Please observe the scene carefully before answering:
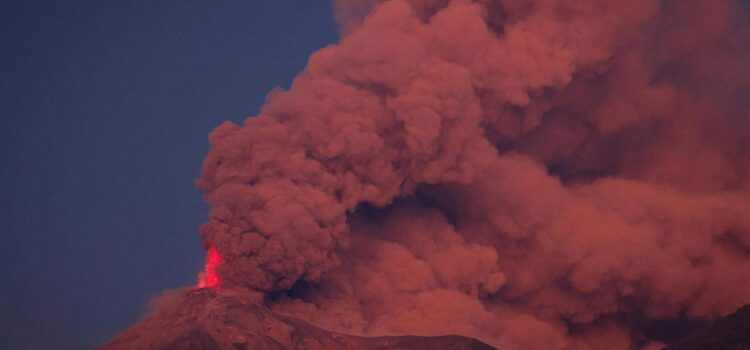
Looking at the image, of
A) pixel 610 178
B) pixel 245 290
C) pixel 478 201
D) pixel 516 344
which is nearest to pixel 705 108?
pixel 610 178

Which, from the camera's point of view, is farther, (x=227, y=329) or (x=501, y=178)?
(x=501, y=178)

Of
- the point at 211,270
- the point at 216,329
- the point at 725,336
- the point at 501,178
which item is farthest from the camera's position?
the point at 501,178

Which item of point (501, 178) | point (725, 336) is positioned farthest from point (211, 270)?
point (725, 336)

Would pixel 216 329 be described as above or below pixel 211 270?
below

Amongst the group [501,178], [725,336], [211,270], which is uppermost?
[501,178]

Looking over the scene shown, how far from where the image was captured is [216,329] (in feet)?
97.4

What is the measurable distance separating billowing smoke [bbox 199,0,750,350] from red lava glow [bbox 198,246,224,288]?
0.67 ft

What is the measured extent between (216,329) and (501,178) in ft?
48.9

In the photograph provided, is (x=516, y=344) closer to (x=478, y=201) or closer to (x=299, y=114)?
(x=478, y=201)

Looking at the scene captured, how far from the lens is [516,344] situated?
3672cm

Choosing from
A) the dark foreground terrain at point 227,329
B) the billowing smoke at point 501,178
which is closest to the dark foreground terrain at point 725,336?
the dark foreground terrain at point 227,329

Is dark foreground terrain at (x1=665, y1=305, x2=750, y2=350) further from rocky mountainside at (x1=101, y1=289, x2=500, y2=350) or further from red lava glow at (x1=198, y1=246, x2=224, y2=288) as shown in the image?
red lava glow at (x1=198, y1=246, x2=224, y2=288)

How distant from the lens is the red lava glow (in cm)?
3158

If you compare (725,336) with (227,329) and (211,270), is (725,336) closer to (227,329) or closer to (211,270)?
(227,329)
